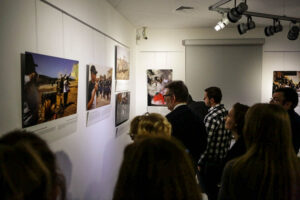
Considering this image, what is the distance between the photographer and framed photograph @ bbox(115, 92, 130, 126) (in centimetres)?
441

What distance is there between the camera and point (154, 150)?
0.91 m

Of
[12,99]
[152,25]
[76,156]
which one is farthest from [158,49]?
[12,99]

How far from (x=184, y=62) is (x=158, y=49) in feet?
2.15

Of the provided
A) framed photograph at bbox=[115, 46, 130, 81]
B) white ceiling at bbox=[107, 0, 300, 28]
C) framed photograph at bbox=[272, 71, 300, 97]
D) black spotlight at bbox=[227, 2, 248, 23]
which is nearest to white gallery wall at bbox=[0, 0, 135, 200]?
framed photograph at bbox=[115, 46, 130, 81]

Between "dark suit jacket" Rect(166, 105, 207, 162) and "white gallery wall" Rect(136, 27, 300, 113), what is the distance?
349 cm

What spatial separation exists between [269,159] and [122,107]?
349 cm

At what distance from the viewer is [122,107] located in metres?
4.70

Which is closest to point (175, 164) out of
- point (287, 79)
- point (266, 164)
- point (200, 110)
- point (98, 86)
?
point (266, 164)

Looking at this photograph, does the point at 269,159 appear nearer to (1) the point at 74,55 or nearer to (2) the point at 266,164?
(2) the point at 266,164

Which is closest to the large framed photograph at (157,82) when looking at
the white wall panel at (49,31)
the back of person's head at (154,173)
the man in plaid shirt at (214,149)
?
the man in plaid shirt at (214,149)

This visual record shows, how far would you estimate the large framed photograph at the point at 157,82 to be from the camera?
6223mm

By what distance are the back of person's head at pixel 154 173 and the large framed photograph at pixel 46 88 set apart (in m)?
1.21

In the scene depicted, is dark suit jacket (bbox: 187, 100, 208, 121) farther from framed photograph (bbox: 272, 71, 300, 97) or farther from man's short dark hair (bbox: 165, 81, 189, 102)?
framed photograph (bbox: 272, 71, 300, 97)

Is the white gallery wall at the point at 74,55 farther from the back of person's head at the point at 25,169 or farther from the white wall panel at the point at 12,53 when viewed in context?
the back of person's head at the point at 25,169
